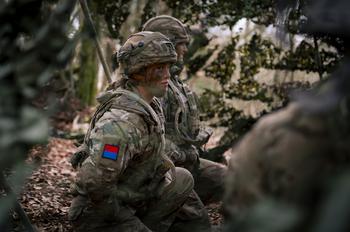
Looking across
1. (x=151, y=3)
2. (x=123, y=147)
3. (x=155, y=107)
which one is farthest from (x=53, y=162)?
(x=123, y=147)

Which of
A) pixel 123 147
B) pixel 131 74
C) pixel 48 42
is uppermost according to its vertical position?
pixel 48 42

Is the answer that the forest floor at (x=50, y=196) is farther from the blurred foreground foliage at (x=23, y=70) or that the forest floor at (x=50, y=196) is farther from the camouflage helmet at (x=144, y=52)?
the blurred foreground foliage at (x=23, y=70)

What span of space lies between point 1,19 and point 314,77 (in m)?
7.10

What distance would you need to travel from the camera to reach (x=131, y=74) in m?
4.96

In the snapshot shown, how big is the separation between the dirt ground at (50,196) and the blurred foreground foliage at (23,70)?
2681 mm

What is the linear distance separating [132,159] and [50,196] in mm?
2665

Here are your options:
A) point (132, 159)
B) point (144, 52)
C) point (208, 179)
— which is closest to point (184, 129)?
point (208, 179)

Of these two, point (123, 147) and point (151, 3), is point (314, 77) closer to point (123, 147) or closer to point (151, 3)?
point (151, 3)

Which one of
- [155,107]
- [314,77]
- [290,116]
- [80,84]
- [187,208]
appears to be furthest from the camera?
[80,84]

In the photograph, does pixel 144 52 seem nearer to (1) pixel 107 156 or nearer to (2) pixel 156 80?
(2) pixel 156 80

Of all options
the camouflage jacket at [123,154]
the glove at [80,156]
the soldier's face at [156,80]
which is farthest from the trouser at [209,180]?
the glove at [80,156]

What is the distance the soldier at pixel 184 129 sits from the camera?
6125 millimetres

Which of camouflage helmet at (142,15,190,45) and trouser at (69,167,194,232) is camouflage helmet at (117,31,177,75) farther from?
camouflage helmet at (142,15,190,45)

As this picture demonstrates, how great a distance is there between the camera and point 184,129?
620 cm
